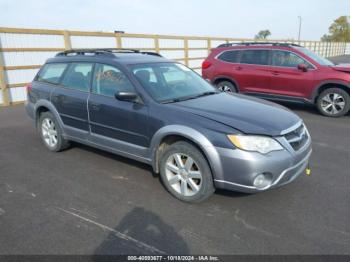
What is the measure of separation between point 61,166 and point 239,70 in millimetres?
5856

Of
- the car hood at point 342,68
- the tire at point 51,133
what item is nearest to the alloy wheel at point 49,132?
the tire at point 51,133

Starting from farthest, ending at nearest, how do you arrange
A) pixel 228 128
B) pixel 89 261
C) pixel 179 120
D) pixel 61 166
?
pixel 61 166, pixel 179 120, pixel 228 128, pixel 89 261

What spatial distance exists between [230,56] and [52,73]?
5.51m

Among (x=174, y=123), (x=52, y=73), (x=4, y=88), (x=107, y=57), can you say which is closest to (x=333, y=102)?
(x=174, y=123)

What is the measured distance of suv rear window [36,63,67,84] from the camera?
4.84m

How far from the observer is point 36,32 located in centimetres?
1054

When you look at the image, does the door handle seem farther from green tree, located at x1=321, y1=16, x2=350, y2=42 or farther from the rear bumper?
green tree, located at x1=321, y1=16, x2=350, y2=42

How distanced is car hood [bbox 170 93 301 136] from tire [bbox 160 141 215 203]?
442 millimetres

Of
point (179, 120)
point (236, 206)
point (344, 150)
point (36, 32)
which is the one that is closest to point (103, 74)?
point (179, 120)

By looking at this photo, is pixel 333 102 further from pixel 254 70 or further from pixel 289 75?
pixel 254 70

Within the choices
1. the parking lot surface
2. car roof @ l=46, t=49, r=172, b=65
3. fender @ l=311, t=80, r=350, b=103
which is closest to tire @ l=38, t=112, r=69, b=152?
the parking lot surface

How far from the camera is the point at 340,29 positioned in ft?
226

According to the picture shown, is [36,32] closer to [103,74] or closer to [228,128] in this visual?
[103,74]

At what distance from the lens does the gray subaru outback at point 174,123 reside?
299 centimetres
